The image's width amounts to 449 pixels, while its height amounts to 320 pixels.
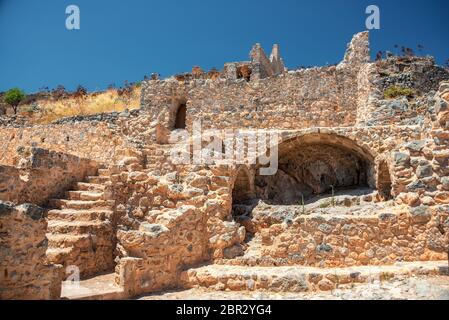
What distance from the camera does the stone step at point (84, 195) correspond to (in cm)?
793

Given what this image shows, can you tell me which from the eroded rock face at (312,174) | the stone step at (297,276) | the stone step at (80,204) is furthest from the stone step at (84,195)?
the eroded rock face at (312,174)

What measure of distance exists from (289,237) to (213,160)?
2081 millimetres

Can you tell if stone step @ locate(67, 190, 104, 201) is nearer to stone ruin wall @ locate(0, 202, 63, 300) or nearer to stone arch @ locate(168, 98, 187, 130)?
stone ruin wall @ locate(0, 202, 63, 300)

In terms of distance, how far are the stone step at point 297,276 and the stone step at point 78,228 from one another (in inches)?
71.9

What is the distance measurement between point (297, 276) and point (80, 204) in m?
4.49

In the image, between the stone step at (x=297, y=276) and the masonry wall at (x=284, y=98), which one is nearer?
the stone step at (x=297, y=276)

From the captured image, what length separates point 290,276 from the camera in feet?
18.8

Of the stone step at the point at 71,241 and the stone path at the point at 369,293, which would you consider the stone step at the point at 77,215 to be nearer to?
the stone step at the point at 71,241

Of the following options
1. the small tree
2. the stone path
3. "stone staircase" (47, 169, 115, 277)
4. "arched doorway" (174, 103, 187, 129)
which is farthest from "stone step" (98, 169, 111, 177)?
the small tree

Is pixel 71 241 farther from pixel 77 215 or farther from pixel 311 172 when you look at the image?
pixel 311 172

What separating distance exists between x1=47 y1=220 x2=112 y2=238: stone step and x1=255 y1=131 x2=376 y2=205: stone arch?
4299 millimetres

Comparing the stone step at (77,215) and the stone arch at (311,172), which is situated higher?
the stone arch at (311,172)

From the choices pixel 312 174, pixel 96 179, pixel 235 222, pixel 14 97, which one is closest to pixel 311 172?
pixel 312 174

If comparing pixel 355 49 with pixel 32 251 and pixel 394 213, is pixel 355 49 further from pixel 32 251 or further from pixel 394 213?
pixel 32 251
